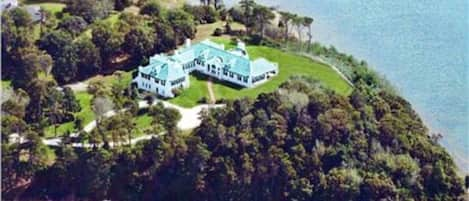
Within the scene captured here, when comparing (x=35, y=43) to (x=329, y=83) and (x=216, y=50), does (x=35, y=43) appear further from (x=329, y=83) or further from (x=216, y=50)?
(x=329, y=83)

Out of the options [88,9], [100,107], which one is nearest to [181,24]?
[88,9]

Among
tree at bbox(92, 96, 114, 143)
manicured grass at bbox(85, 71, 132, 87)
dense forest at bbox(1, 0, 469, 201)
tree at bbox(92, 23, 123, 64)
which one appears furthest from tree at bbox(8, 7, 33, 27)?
tree at bbox(92, 96, 114, 143)

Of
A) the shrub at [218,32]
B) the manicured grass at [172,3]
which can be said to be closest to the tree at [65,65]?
the shrub at [218,32]

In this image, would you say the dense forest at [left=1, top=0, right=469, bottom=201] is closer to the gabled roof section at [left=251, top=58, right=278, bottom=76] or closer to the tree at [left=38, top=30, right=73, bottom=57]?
the gabled roof section at [left=251, top=58, right=278, bottom=76]

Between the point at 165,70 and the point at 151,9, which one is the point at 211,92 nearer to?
the point at 165,70

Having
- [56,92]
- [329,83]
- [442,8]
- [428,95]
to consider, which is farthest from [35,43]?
[442,8]

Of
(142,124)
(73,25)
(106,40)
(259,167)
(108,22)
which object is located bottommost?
(259,167)

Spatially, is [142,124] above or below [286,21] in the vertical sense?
below
